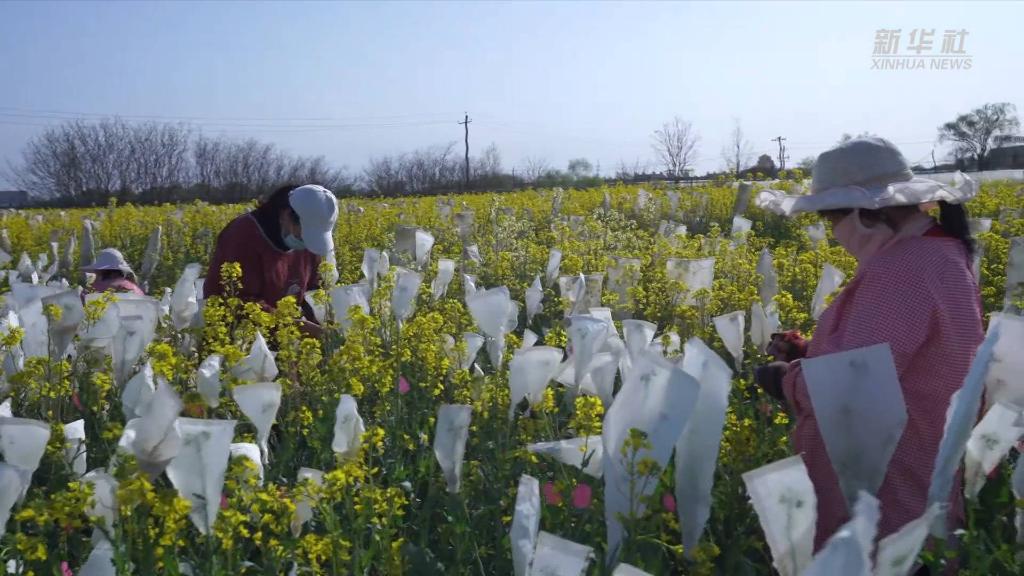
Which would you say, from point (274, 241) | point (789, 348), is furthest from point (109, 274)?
point (789, 348)

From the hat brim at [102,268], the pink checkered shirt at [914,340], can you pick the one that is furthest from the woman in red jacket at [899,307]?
the hat brim at [102,268]

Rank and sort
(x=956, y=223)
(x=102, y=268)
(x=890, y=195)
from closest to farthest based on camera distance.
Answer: (x=890, y=195), (x=956, y=223), (x=102, y=268)

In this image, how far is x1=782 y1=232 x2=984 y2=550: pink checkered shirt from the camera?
1.93 m

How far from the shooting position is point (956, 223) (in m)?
2.12

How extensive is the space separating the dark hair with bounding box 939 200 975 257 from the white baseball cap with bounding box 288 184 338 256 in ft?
8.28

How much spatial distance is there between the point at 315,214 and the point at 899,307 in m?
2.62

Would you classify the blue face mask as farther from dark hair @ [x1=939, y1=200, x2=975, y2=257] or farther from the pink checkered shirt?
dark hair @ [x1=939, y1=200, x2=975, y2=257]

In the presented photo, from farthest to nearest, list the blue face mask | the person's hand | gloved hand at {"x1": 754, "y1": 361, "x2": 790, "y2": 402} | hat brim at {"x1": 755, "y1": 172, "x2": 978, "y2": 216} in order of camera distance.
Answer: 1. the blue face mask
2. the person's hand
3. gloved hand at {"x1": 754, "y1": 361, "x2": 790, "y2": 402}
4. hat brim at {"x1": 755, "y1": 172, "x2": 978, "y2": 216}

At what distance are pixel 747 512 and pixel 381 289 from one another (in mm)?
1590

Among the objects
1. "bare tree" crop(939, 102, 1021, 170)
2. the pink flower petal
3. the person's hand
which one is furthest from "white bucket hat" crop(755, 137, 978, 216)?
"bare tree" crop(939, 102, 1021, 170)

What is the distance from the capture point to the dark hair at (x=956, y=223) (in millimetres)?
2104

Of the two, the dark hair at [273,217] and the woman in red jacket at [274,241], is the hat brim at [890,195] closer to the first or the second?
the woman in red jacket at [274,241]

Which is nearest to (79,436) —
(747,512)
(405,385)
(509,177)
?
(405,385)

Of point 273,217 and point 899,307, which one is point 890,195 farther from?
point 273,217
